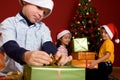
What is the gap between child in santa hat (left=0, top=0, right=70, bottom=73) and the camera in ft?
2.52

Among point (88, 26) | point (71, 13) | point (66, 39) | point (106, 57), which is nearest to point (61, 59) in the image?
point (106, 57)

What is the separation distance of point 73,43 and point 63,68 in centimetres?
424

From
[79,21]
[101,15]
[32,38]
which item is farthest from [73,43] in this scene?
[32,38]

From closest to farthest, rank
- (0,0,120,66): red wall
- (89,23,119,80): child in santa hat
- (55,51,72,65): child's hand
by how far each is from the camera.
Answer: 1. (55,51,72,65): child's hand
2. (89,23,119,80): child in santa hat
3. (0,0,120,66): red wall

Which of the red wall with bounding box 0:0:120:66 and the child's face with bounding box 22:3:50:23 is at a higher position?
the red wall with bounding box 0:0:120:66

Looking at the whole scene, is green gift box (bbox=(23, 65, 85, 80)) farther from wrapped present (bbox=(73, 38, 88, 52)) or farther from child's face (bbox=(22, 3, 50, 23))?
wrapped present (bbox=(73, 38, 88, 52))

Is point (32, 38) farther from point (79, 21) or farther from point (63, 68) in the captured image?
point (79, 21)

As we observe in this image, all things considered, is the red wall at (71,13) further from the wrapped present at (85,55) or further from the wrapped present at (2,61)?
the wrapped present at (2,61)

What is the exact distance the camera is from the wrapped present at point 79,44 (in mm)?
4809

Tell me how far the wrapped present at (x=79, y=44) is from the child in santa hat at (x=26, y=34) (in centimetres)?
376

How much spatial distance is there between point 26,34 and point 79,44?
3.90 m

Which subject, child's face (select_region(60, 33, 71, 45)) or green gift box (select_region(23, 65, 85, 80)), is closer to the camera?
green gift box (select_region(23, 65, 85, 80))

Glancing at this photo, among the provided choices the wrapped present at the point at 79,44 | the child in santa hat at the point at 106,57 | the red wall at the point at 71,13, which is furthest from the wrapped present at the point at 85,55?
the red wall at the point at 71,13

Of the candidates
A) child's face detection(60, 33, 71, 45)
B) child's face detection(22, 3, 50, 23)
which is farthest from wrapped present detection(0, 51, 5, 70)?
child's face detection(60, 33, 71, 45)
